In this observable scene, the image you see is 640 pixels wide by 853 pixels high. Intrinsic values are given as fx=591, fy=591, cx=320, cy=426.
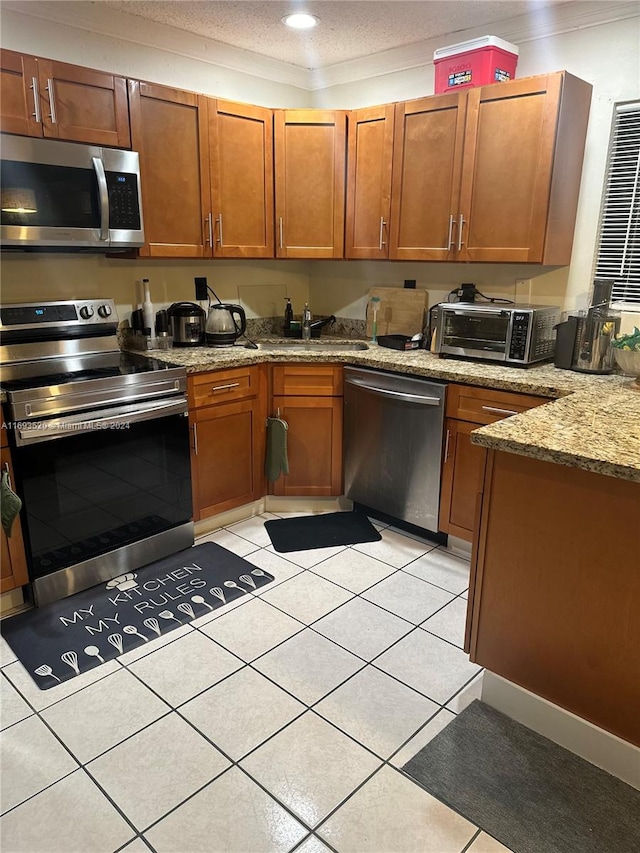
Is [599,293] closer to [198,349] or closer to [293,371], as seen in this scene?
[293,371]

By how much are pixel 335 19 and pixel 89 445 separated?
2331mm

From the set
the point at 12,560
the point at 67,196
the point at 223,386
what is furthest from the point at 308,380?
the point at 12,560

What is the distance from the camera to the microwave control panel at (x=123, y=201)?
268cm

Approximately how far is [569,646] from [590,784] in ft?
1.25

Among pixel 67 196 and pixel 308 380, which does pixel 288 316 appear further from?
pixel 67 196

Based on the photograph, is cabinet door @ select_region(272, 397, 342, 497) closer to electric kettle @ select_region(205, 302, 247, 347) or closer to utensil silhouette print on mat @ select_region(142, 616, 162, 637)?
electric kettle @ select_region(205, 302, 247, 347)

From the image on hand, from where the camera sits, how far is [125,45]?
9.70 ft

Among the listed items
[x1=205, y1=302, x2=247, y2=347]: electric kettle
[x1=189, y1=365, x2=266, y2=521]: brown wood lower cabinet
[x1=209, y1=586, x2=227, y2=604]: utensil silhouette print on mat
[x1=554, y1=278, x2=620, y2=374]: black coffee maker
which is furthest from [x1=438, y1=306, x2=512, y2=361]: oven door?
[x1=209, y1=586, x2=227, y2=604]: utensil silhouette print on mat

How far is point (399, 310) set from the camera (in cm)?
362

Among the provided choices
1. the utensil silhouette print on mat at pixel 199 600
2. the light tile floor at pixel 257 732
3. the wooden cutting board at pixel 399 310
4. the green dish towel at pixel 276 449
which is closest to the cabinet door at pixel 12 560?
the light tile floor at pixel 257 732

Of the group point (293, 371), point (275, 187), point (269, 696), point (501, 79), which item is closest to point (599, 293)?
point (501, 79)

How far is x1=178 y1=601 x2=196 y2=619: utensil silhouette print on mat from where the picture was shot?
243cm

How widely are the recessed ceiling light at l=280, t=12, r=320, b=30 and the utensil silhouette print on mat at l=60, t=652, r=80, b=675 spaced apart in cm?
296

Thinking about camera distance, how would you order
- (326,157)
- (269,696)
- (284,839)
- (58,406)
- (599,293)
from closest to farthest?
(284,839) < (269,696) < (58,406) < (599,293) < (326,157)
